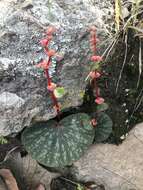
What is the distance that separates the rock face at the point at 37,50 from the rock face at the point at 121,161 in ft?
0.94

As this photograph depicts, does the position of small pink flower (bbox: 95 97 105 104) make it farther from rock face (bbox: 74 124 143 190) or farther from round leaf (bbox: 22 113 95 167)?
rock face (bbox: 74 124 143 190)

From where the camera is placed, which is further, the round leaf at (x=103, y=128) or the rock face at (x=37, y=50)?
the round leaf at (x=103, y=128)

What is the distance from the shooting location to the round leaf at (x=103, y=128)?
187 cm

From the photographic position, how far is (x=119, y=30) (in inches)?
73.9

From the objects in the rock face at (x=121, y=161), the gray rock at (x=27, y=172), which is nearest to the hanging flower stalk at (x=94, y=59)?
the rock face at (x=121, y=161)

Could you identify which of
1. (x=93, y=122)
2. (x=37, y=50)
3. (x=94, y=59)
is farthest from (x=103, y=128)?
(x=37, y=50)

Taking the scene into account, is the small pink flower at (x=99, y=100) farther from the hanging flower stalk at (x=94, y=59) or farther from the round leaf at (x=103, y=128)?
the round leaf at (x=103, y=128)

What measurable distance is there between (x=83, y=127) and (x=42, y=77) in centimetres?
28

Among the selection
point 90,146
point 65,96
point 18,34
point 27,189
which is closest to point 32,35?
point 18,34

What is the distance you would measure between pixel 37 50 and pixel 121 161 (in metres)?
0.64

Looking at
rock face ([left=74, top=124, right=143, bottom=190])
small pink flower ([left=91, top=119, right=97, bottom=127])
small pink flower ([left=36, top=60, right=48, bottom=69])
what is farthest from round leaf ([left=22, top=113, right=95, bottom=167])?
small pink flower ([left=36, top=60, right=48, bottom=69])

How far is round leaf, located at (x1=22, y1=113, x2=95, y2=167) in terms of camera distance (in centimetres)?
175

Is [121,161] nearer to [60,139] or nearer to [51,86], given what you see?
[60,139]

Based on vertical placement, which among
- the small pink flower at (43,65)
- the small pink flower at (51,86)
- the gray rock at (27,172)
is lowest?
the gray rock at (27,172)
